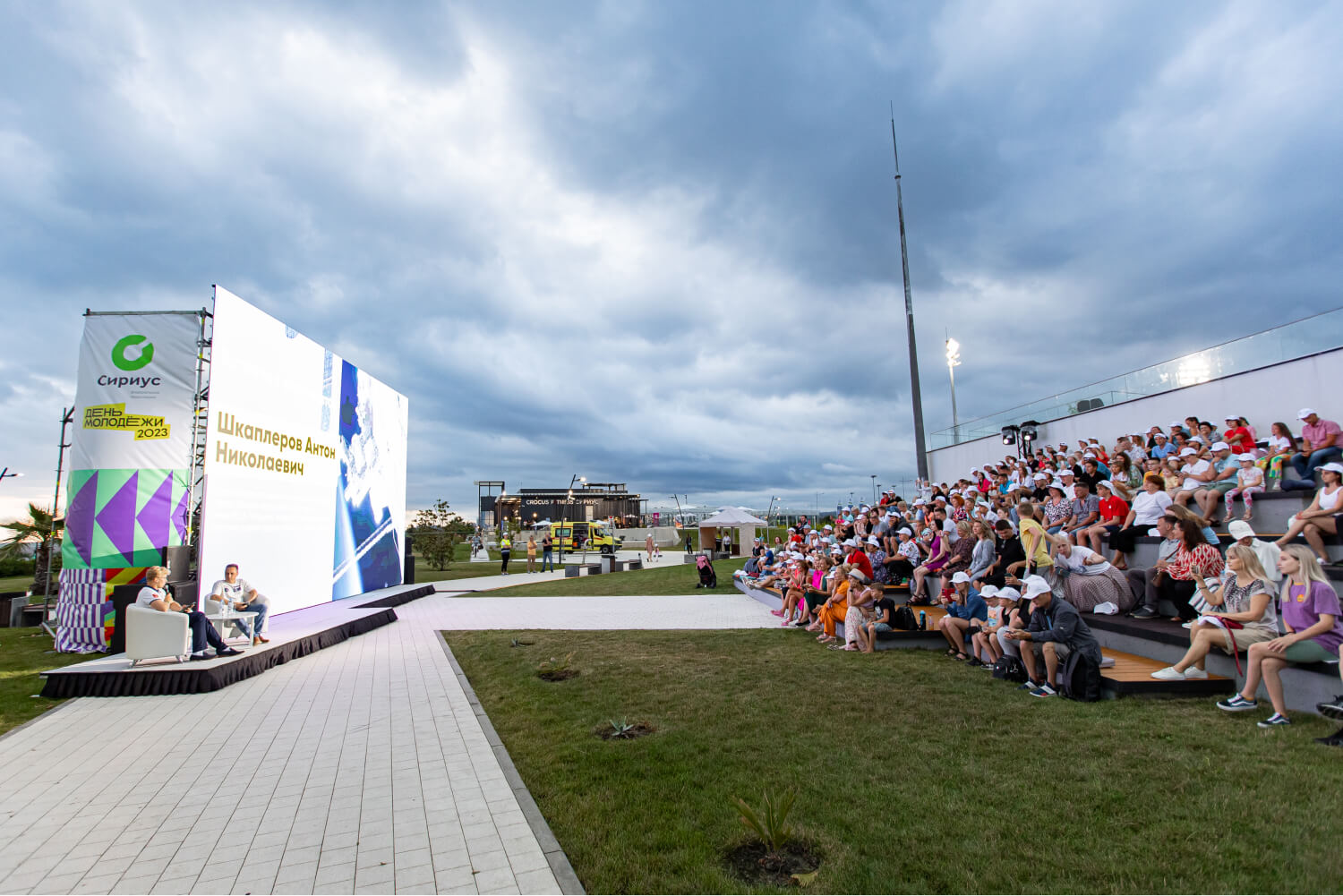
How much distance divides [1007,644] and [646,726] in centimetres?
415

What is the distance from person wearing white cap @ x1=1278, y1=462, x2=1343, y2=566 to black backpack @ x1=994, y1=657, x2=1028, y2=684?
9.77 ft

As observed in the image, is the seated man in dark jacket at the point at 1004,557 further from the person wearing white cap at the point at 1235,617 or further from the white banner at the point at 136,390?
the white banner at the point at 136,390

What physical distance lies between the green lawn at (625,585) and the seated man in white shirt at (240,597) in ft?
31.5

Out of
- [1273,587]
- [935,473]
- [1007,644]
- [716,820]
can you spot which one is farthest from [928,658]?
[935,473]

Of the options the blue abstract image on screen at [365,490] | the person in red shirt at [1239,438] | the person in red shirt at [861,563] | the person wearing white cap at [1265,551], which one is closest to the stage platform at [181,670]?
the blue abstract image on screen at [365,490]

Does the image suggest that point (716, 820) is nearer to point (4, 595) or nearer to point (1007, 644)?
point (1007, 644)

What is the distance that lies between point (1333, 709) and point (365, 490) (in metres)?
18.9

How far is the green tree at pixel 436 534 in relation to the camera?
3256cm

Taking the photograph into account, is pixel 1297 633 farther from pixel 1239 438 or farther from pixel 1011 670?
pixel 1239 438

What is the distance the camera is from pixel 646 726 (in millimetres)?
5871

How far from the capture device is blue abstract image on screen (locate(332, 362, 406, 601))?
16391 mm

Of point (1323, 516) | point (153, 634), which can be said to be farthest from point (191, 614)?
point (1323, 516)

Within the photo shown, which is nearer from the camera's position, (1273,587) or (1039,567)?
(1273,587)

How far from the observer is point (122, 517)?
36.9ft
